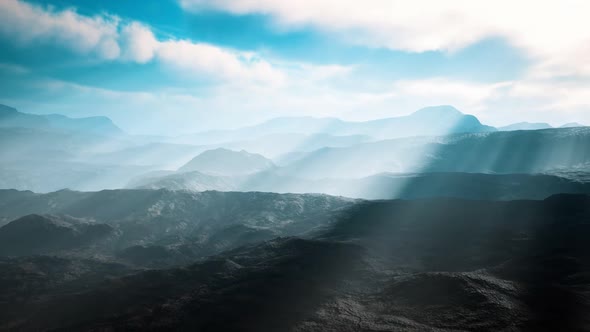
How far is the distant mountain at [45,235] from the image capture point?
67.9 metres

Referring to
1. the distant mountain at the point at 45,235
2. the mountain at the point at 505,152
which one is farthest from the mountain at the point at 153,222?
the mountain at the point at 505,152

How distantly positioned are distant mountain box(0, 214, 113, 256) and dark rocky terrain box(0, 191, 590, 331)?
13138mm

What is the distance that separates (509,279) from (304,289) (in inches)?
797

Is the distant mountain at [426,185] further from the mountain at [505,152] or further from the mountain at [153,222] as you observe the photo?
the mountain at [153,222]

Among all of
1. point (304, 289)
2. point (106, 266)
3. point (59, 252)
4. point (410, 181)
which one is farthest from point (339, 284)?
point (410, 181)

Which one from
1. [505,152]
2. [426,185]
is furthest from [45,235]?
[505,152]

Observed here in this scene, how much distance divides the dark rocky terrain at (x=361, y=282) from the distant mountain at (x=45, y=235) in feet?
43.1

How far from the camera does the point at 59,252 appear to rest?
63.8m

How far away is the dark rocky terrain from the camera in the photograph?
26.3m

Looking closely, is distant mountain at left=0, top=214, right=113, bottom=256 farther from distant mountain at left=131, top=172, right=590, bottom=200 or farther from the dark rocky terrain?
distant mountain at left=131, top=172, right=590, bottom=200

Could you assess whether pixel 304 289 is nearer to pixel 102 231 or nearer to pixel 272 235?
pixel 272 235

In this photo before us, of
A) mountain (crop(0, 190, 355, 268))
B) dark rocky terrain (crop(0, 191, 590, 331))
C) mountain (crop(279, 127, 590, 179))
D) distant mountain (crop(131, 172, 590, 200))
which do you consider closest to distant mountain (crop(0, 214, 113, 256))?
mountain (crop(0, 190, 355, 268))

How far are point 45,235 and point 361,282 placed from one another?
71.2 metres

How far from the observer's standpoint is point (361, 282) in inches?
1431
